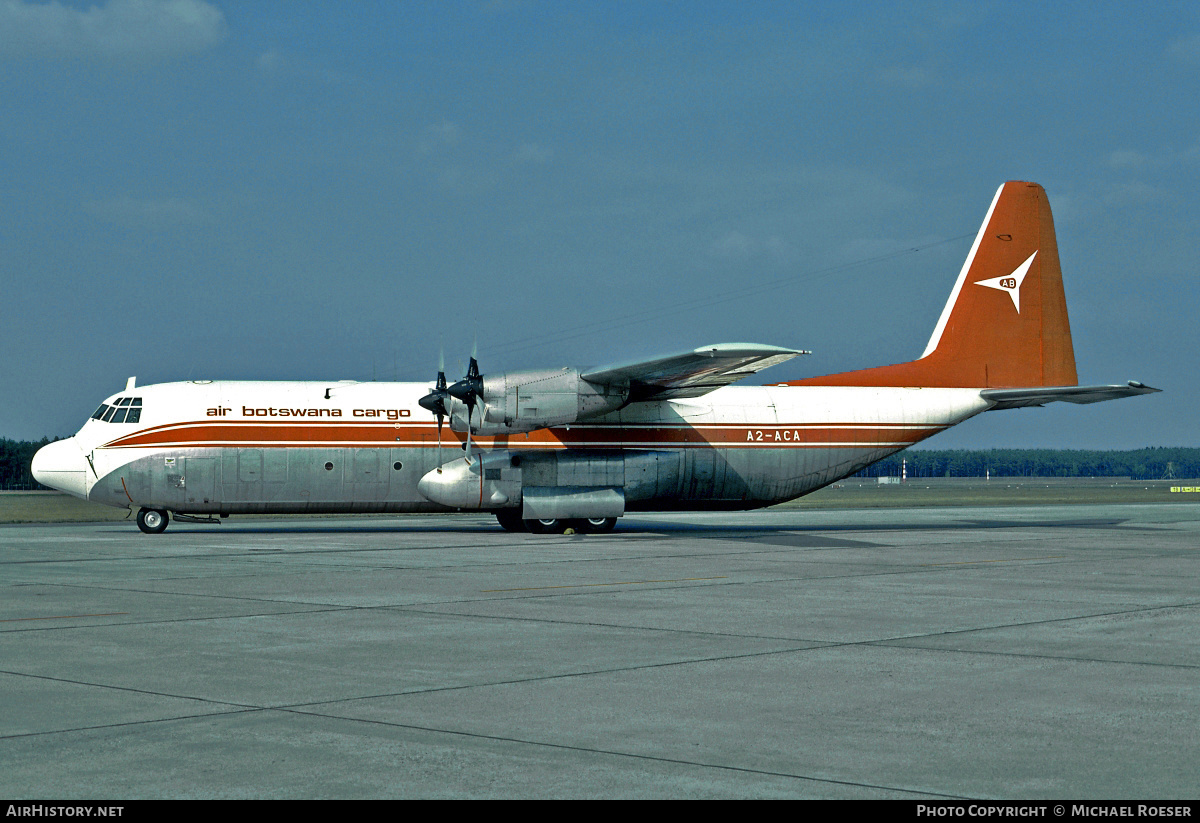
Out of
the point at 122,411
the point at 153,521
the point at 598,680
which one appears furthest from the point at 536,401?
the point at 598,680

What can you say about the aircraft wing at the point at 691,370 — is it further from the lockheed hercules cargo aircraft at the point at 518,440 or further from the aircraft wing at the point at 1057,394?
the aircraft wing at the point at 1057,394

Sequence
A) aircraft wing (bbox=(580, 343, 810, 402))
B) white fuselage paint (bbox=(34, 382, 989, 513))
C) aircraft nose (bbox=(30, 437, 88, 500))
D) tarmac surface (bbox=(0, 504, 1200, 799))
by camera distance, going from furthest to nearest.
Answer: aircraft nose (bbox=(30, 437, 88, 500)) < white fuselage paint (bbox=(34, 382, 989, 513)) < aircraft wing (bbox=(580, 343, 810, 402)) < tarmac surface (bbox=(0, 504, 1200, 799))

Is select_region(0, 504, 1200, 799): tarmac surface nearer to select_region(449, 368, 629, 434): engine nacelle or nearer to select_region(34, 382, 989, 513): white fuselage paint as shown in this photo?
select_region(449, 368, 629, 434): engine nacelle

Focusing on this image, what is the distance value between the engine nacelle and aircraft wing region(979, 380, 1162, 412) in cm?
1150

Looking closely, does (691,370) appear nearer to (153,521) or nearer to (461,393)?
(461,393)

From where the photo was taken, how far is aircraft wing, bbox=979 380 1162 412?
97.8ft

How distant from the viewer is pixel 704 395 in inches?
1248

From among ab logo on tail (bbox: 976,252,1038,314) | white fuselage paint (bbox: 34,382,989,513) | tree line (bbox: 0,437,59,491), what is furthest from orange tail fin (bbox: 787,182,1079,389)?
tree line (bbox: 0,437,59,491)

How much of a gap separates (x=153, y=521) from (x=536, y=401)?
10.6 m

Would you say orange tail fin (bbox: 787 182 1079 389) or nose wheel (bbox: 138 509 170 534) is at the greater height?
orange tail fin (bbox: 787 182 1079 389)

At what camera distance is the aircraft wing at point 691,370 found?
25.5m

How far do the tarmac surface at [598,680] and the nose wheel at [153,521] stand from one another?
32.2 ft

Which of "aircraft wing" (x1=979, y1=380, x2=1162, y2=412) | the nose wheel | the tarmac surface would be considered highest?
"aircraft wing" (x1=979, y1=380, x2=1162, y2=412)
